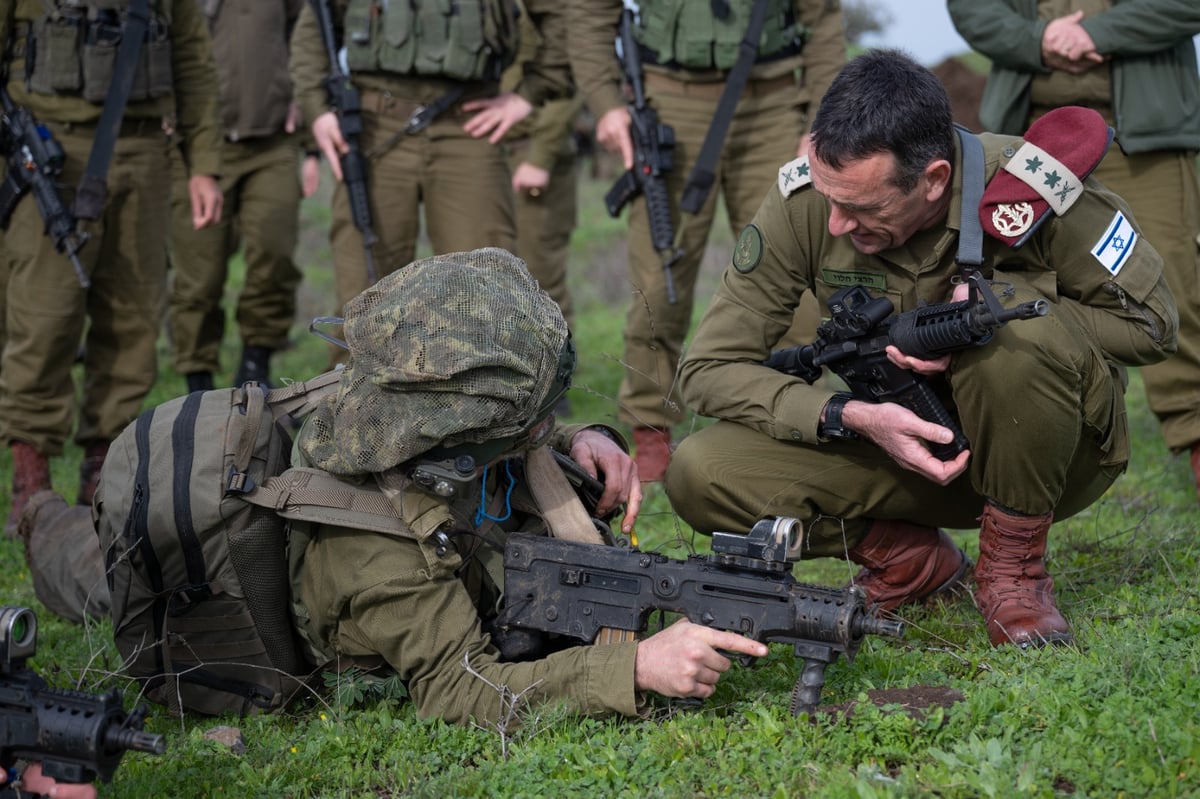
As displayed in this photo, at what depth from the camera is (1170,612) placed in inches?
149

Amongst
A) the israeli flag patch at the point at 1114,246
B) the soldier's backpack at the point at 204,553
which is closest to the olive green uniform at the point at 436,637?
the soldier's backpack at the point at 204,553

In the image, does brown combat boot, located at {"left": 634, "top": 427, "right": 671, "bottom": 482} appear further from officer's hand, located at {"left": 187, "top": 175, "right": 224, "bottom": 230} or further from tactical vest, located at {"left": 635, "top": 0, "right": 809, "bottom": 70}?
officer's hand, located at {"left": 187, "top": 175, "right": 224, "bottom": 230}

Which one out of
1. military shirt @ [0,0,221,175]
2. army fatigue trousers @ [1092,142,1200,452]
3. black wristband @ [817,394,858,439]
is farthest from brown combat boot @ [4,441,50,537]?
army fatigue trousers @ [1092,142,1200,452]

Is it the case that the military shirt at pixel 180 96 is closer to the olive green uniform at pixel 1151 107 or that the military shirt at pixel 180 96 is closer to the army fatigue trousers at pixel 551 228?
the army fatigue trousers at pixel 551 228

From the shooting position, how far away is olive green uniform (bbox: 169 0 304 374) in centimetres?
791

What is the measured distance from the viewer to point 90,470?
20.8ft

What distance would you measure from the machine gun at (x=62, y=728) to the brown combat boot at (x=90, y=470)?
3.28 metres

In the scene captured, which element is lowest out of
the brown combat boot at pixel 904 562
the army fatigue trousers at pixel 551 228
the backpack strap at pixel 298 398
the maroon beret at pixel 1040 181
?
the army fatigue trousers at pixel 551 228

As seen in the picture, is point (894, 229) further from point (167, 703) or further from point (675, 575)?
point (167, 703)

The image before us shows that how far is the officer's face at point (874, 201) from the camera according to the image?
3.69m

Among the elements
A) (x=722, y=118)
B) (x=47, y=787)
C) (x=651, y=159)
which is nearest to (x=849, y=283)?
(x=722, y=118)

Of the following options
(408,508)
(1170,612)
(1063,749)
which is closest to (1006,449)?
(1170,612)

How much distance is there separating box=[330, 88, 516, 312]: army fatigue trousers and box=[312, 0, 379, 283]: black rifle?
68mm

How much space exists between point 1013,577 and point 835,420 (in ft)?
2.29
